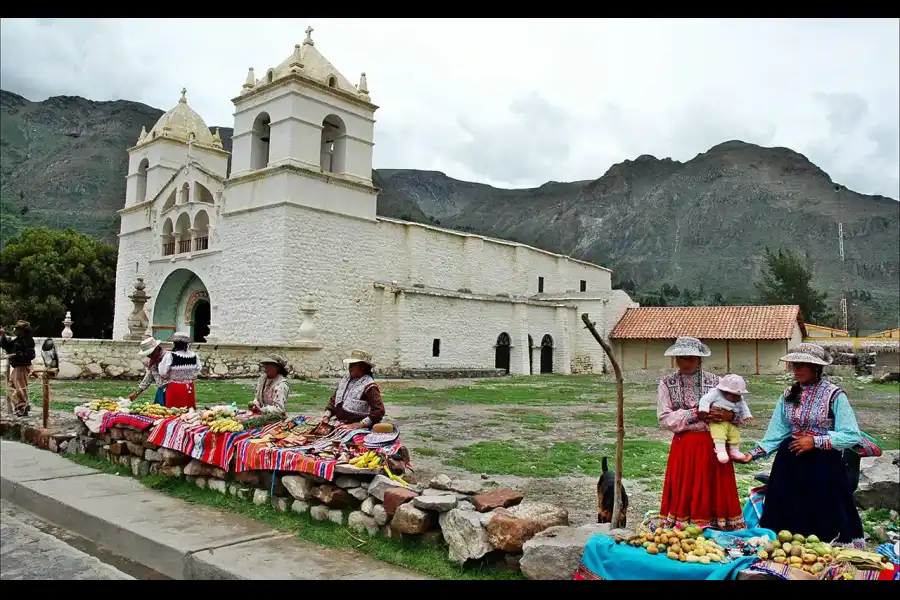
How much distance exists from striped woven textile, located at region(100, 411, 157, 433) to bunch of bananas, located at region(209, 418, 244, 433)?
3.89 feet

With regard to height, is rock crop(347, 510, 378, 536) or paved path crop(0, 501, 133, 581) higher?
rock crop(347, 510, 378, 536)

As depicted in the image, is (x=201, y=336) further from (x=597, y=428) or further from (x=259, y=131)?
(x=597, y=428)

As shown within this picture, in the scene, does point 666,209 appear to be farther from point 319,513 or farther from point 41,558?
point 41,558

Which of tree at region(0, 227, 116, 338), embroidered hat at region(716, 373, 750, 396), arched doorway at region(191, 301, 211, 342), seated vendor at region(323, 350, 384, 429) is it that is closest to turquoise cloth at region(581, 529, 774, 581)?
embroidered hat at region(716, 373, 750, 396)

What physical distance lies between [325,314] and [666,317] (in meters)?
18.5

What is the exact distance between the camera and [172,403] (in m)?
8.33

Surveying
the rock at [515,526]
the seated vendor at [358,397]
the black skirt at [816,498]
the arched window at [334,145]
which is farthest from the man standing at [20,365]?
the arched window at [334,145]

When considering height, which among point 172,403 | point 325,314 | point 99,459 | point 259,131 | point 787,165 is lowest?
point 99,459

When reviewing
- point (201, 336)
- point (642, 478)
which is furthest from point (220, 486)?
point (201, 336)

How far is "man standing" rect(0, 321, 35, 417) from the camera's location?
35.3 ft

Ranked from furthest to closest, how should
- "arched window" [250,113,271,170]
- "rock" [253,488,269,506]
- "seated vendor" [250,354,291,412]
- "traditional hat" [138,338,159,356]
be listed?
"arched window" [250,113,271,170]
"traditional hat" [138,338,159,356]
"seated vendor" [250,354,291,412]
"rock" [253,488,269,506]

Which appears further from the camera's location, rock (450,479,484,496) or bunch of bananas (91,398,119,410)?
bunch of bananas (91,398,119,410)

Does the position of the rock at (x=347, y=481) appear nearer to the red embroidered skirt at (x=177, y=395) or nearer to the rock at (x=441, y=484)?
the rock at (x=441, y=484)

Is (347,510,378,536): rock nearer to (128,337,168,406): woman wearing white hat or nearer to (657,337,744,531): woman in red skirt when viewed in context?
(657,337,744,531): woman in red skirt
